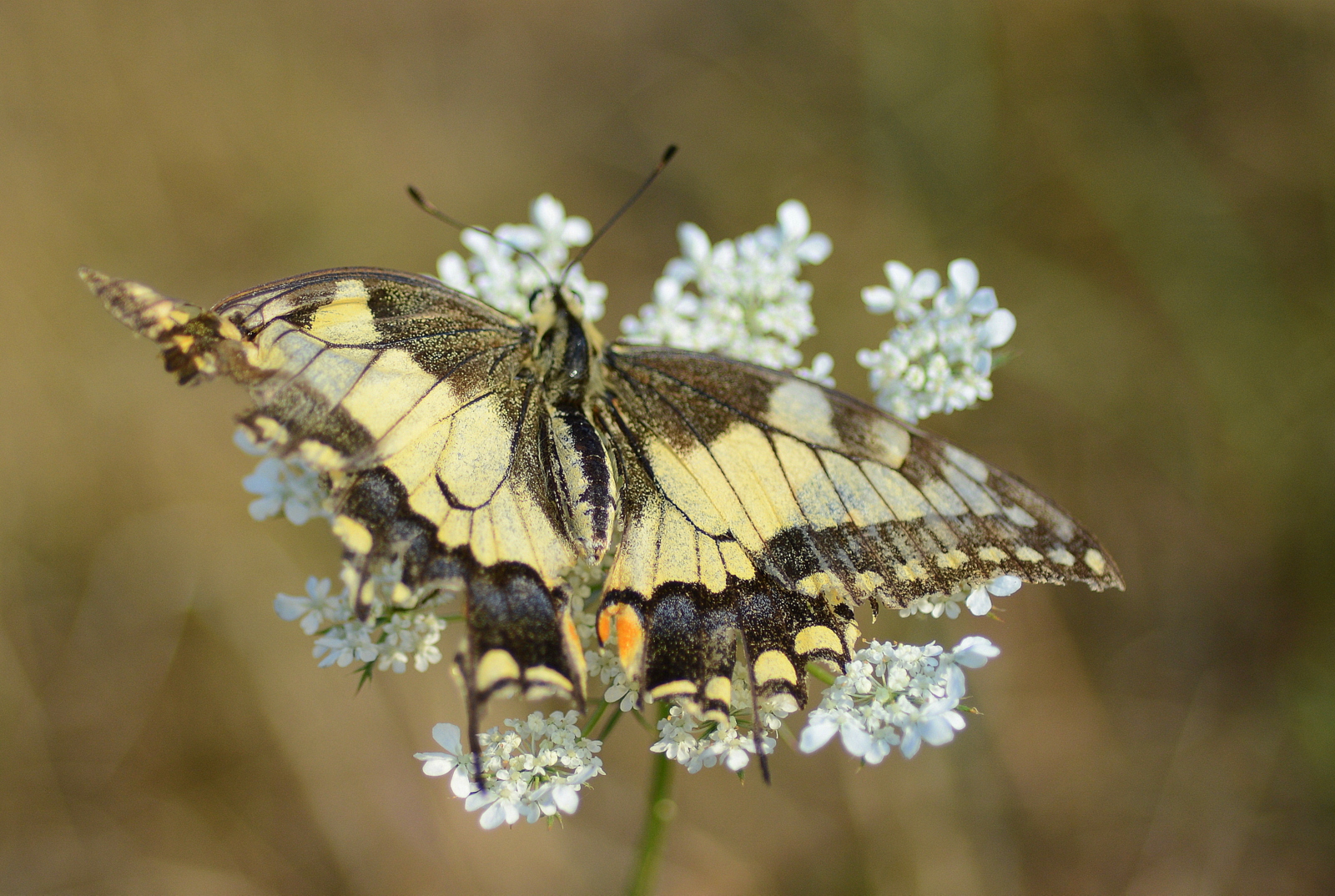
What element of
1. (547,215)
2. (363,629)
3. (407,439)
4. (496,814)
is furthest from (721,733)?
(547,215)

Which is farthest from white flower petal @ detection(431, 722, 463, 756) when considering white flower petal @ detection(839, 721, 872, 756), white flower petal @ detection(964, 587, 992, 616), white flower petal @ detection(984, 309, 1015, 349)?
white flower petal @ detection(984, 309, 1015, 349)

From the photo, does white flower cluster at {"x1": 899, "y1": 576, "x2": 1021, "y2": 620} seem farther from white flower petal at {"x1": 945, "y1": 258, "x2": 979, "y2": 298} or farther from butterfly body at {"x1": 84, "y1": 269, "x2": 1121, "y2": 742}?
white flower petal at {"x1": 945, "y1": 258, "x2": 979, "y2": 298}

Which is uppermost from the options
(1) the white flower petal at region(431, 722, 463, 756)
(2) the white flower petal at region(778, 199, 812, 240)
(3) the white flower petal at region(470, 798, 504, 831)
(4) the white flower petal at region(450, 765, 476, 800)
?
(2) the white flower petal at region(778, 199, 812, 240)

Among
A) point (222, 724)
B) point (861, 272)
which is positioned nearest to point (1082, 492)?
point (861, 272)

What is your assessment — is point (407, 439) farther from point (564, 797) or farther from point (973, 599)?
point (973, 599)

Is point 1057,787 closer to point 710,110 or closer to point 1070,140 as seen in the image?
point 1070,140
